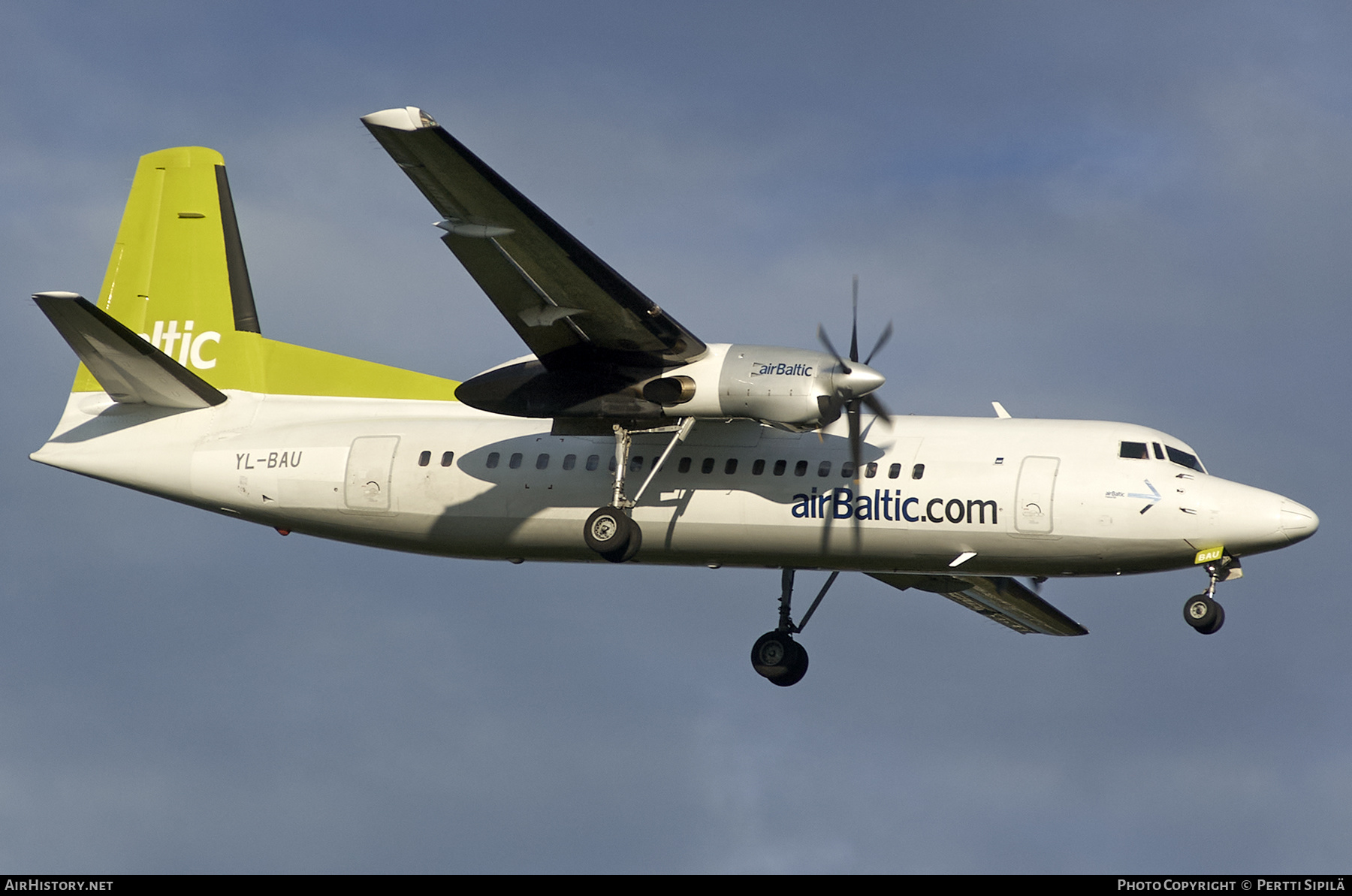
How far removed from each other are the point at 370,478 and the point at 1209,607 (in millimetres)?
11165

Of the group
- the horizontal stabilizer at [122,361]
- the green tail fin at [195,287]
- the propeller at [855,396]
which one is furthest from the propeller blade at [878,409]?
the horizontal stabilizer at [122,361]

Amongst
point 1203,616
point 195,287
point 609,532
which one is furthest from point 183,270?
point 1203,616

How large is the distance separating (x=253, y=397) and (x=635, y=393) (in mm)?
6809

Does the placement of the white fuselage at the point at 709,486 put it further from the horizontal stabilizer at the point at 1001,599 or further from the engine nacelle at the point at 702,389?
the horizontal stabilizer at the point at 1001,599

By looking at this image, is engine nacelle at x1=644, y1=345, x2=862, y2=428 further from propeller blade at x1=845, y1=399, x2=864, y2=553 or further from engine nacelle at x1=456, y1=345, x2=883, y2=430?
propeller blade at x1=845, y1=399, x2=864, y2=553

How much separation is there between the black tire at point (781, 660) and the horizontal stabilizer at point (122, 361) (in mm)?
8813

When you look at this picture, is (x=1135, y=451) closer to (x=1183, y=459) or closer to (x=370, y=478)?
(x=1183, y=459)

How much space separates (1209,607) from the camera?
67.5 feet

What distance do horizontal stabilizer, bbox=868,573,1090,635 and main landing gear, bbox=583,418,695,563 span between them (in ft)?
13.4

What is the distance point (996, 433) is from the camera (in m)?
22.0

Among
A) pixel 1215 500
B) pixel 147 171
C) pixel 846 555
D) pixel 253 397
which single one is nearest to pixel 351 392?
pixel 253 397

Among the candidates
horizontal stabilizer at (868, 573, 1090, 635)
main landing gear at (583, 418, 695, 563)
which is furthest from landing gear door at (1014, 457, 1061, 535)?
main landing gear at (583, 418, 695, 563)

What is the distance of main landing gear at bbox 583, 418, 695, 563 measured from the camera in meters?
21.7

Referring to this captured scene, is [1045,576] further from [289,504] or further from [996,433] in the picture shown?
[289,504]
